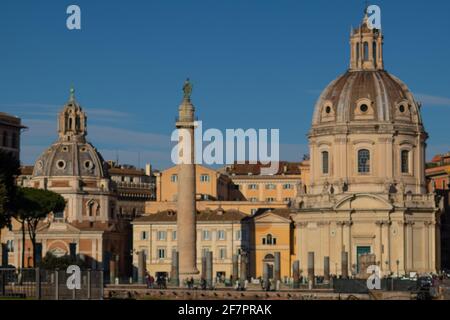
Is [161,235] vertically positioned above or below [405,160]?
below

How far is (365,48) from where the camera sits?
129m

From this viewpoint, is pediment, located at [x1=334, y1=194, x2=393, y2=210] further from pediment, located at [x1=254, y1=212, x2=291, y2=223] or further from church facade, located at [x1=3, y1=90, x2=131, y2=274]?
church facade, located at [x1=3, y1=90, x2=131, y2=274]

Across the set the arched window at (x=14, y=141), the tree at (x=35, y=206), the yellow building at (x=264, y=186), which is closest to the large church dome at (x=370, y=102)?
the tree at (x=35, y=206)

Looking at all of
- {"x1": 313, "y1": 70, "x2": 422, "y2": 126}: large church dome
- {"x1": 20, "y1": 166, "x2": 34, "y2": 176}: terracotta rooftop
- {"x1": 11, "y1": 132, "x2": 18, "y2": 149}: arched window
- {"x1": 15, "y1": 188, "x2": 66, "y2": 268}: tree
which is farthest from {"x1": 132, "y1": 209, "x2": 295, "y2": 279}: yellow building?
{"x1": 20, "y1": 166, "x2": 34, "y2": 176}: terracotta rooftop

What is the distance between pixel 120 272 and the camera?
138m

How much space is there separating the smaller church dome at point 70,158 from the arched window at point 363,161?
30661mm

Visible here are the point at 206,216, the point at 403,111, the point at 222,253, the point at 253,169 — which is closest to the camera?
the point at 403,111

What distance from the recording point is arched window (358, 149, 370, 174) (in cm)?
12546

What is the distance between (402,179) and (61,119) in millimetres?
38921

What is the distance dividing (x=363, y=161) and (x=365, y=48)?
34.8ft

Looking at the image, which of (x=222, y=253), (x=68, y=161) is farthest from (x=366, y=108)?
(x=68, y=161)

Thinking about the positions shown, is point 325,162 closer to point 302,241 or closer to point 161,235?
point 302,241

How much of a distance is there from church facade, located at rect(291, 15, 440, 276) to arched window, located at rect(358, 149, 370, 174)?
0.09 metres
